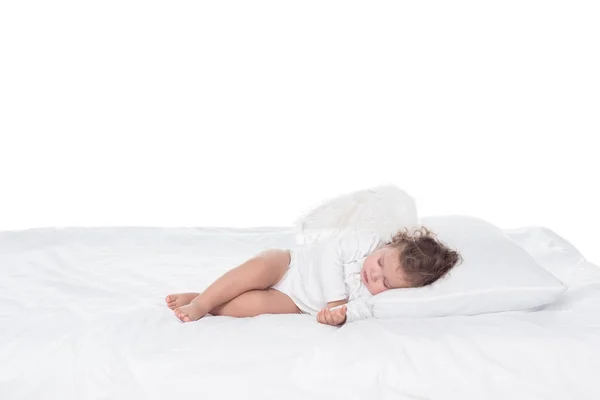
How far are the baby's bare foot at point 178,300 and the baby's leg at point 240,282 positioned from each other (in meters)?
0.07

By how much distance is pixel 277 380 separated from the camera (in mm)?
2100

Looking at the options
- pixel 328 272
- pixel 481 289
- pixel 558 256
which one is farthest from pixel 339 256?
pixel 558 256

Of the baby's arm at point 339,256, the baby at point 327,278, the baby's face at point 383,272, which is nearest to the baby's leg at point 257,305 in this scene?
the baby at point 327,278

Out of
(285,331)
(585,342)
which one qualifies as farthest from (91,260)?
(585,342)

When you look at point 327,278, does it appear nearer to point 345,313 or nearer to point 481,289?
point 345,313

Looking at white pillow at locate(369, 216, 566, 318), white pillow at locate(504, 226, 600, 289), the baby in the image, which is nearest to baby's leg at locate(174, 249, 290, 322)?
the baby

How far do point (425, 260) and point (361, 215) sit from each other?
0.38m

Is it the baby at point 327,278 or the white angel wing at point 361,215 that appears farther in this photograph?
the white angel wing at point 361,215

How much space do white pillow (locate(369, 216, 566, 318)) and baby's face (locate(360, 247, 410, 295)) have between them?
0.06 metres

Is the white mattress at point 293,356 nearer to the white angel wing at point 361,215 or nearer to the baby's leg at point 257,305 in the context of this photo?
the baby's leg at point 257,305

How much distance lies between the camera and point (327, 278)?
2.56m

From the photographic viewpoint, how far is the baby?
8.00ft

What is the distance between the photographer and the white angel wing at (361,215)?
2719 mm

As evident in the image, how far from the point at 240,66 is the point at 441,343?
7.08 ft
